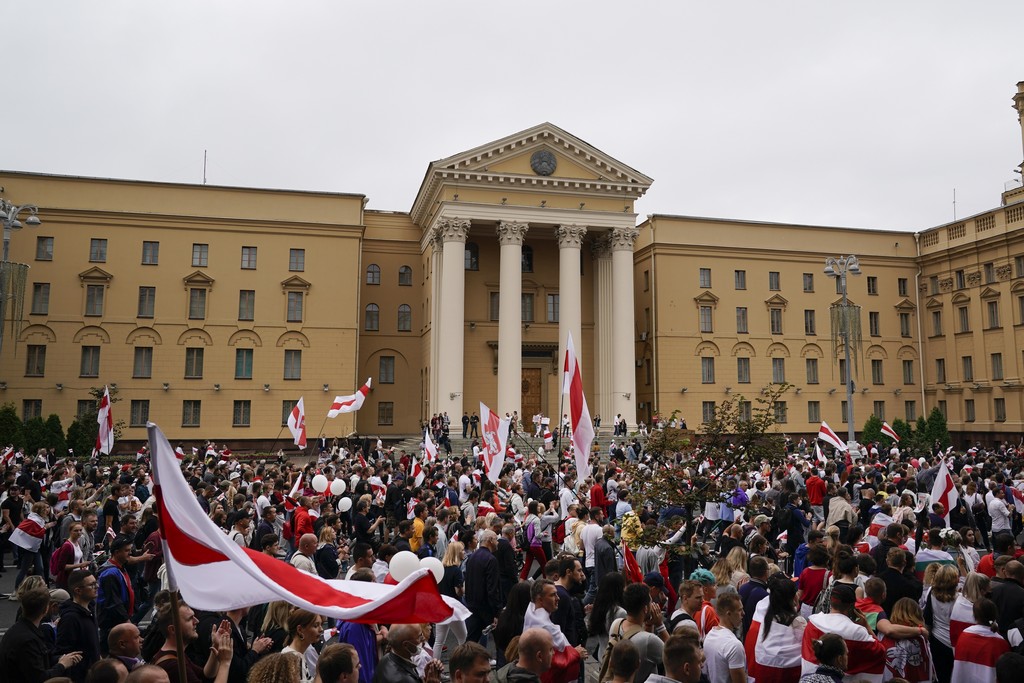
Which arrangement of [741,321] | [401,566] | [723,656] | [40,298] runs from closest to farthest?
[723,656] → [401,566] → [40,298] → [741,321]

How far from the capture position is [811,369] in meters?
46.6

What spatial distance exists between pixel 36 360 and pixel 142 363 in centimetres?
508

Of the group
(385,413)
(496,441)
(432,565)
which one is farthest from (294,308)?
(432,565)

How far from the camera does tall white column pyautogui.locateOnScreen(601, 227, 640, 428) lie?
39375 millimetres

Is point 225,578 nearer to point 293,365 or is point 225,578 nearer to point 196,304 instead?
point 293,365

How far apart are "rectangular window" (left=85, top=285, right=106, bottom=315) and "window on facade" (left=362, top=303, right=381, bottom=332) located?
14.2 metres

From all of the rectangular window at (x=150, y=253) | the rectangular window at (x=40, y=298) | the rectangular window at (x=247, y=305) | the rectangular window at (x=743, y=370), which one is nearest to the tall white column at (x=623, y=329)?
the rectangular window at (x=743, y=370)

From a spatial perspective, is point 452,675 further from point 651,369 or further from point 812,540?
point 651,369

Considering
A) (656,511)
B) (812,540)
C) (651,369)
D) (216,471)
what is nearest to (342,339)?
(651,369)

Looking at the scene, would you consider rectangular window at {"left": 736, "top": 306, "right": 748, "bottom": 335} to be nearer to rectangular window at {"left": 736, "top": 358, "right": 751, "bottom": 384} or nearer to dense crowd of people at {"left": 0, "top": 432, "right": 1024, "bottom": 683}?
rectangular window at {"left": 736, "top": 358, "right": 751, "bottom": 384}

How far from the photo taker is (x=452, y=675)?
4578 mm

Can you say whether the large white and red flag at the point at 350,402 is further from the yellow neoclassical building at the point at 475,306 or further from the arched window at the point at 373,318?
the arched window at the point at 373,318

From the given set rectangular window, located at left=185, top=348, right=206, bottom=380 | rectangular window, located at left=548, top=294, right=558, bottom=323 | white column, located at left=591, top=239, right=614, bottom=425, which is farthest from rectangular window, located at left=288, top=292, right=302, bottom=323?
white column, located at left=591, top=239, right=614, bottom=425

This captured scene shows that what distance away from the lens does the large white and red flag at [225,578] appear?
13.3 ft
